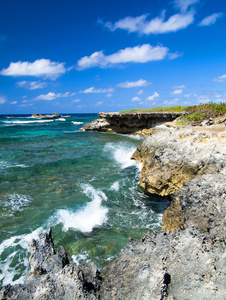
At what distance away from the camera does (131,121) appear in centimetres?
4041

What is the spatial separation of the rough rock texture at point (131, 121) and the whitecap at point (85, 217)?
28801mm

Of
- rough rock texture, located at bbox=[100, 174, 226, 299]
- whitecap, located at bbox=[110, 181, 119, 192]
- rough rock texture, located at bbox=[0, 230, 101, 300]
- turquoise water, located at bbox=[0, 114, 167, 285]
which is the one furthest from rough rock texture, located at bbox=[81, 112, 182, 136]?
rough rock texture, located at bbox=[0, 230, 101, 300]

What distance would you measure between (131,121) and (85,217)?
33.8 m

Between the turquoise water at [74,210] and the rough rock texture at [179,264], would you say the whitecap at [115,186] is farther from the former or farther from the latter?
the rough rock texture at [179,264]

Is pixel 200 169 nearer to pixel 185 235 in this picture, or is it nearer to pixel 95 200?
pixel 185 235

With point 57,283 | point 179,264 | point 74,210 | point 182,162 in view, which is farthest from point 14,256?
point 182,162

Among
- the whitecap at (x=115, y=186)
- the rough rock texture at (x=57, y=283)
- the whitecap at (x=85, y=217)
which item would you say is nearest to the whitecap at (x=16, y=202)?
the whitecap at (x=85, y=217)

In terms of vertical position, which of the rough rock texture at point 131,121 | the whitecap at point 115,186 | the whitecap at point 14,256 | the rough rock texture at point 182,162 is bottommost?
the whitecap at point 14,256

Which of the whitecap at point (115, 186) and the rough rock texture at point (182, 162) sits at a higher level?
the rough rock texture at point (182, 162)

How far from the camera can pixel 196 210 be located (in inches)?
200

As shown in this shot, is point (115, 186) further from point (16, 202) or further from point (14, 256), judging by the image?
point (14, 256)

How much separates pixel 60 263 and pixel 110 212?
16.2 feet

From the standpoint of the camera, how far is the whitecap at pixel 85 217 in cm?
760

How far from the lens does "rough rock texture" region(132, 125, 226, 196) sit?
773cm
